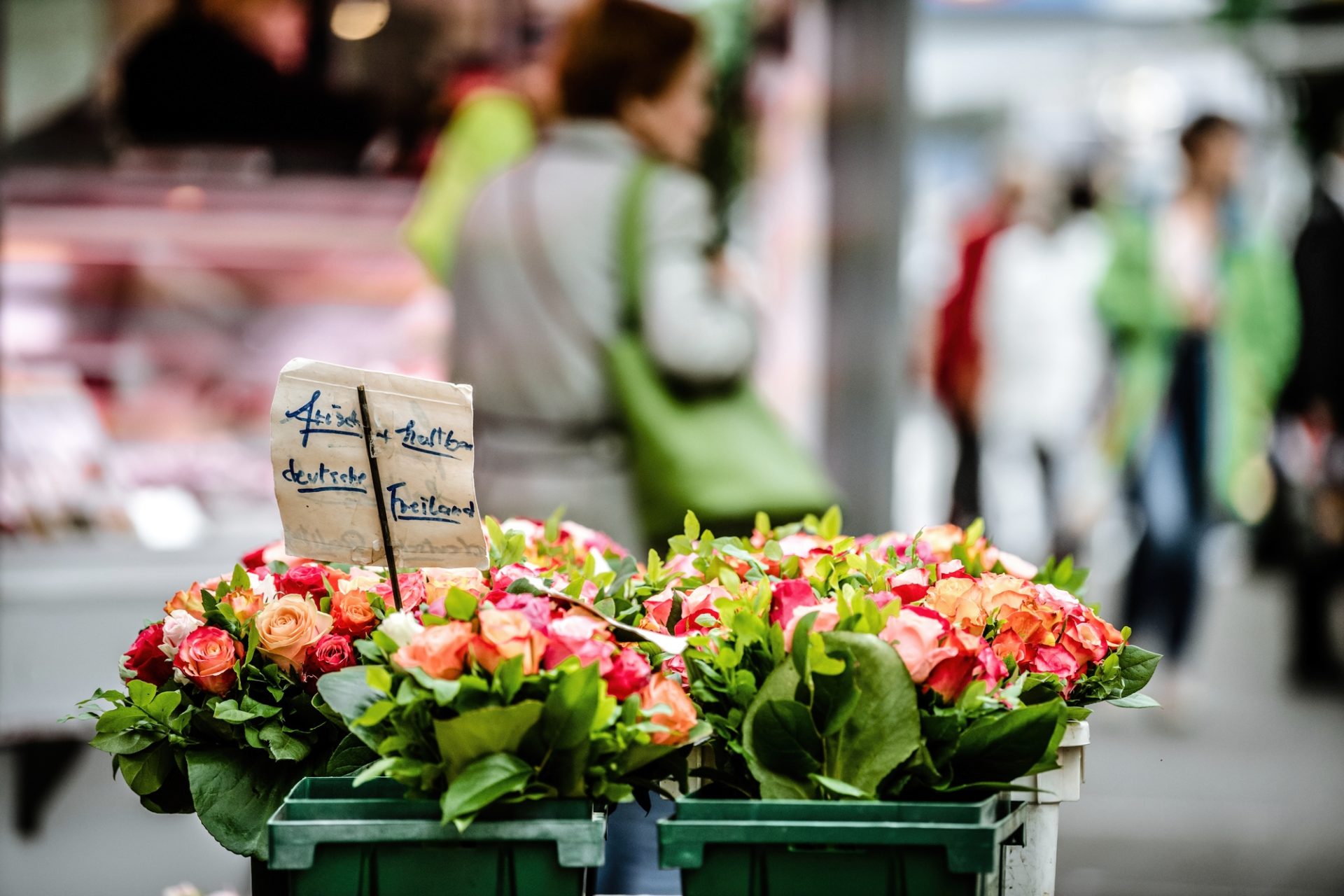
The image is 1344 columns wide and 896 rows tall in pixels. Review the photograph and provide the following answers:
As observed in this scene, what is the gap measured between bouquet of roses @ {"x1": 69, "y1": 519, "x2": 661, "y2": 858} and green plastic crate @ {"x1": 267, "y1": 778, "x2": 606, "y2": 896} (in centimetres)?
13

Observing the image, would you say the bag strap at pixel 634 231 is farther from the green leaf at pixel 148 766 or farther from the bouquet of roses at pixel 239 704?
the green leaf at pixel 148 766

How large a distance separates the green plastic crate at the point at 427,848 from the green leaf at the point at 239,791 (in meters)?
0.15

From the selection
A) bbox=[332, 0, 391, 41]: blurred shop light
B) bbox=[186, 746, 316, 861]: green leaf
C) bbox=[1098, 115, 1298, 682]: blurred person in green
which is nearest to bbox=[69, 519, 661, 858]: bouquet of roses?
bbox=[186, 746, 316, 861]: green leaf

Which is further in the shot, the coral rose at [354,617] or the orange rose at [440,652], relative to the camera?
the coral rose at [354,617]

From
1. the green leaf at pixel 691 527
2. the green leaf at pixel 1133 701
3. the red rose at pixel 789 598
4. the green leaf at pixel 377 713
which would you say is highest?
the green leaf at pixel 691 527

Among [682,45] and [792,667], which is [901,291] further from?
[792,667]

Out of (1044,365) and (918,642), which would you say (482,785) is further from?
(1044,365)

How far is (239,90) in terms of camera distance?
4117 millimetres

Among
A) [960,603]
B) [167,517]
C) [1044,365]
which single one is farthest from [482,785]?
[1044,365]

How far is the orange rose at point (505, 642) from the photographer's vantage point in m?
1.21

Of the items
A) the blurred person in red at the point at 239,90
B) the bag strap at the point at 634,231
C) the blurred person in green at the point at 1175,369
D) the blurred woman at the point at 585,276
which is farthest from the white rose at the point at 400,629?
the blurred person in green at the point at 1175,369

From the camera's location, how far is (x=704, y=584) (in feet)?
5.07

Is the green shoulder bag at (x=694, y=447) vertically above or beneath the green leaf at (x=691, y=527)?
above

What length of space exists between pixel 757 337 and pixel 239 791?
8.17 ft
